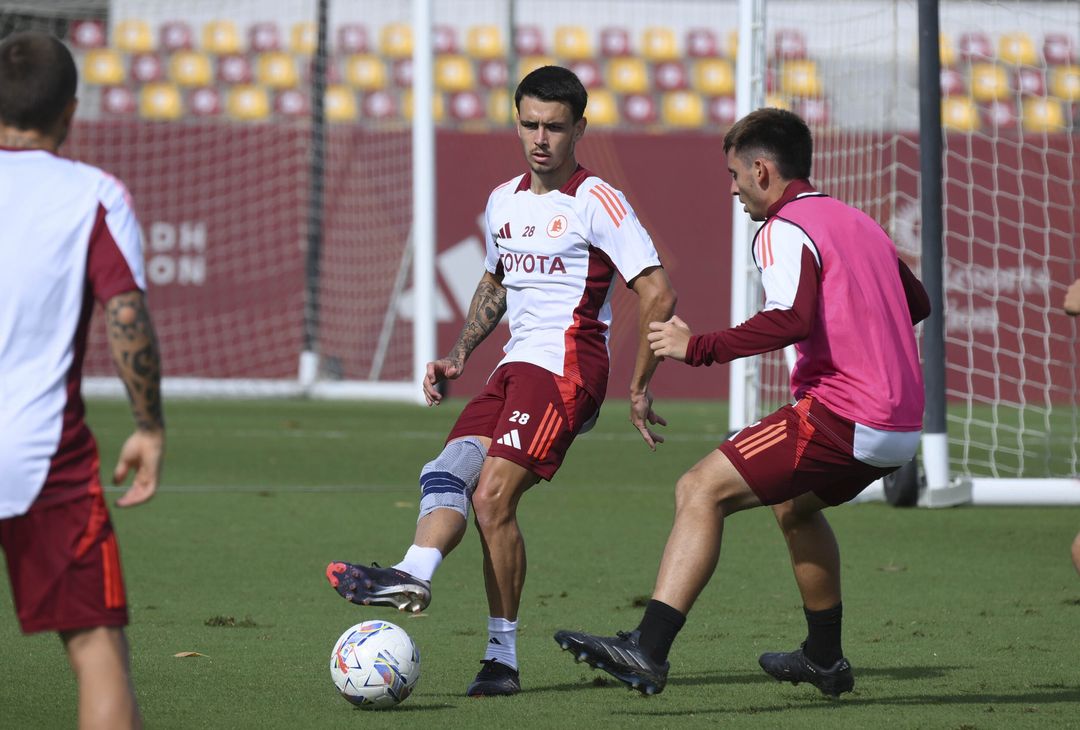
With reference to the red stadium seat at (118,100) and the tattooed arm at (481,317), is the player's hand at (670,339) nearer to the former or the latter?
the tattooed arm at (481,317)

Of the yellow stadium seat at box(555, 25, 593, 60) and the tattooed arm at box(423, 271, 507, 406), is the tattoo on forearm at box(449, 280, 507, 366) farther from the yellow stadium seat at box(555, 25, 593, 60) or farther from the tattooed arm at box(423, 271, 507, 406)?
the yellow stadium seat at box(555, 25, 593, 60)

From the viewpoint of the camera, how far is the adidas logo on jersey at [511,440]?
5.20 metres

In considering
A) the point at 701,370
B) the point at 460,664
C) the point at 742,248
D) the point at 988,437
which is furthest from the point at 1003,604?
the point at 701,370

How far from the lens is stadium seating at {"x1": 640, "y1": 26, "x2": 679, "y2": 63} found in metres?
21.7

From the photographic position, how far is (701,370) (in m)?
18.5

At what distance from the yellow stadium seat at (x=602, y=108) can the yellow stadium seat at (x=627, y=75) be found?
16.0 inches

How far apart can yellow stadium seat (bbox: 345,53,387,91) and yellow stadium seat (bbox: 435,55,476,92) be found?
0.82 meters

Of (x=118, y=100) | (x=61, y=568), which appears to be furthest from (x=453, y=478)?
(x=118, y=100)

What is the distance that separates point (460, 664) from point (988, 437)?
32.1 ft

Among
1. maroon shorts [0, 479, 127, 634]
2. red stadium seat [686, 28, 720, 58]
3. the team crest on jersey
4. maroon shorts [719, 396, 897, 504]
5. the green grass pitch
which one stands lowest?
the green grass pitch

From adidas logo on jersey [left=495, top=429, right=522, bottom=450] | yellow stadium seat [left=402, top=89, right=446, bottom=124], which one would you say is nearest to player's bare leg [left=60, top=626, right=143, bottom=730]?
adidas logo on jersey [left=495, top=429, right=522, bottom=450]

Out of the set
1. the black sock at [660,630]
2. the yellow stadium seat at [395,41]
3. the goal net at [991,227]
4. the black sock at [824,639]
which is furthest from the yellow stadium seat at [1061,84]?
the black sock at [660,630]

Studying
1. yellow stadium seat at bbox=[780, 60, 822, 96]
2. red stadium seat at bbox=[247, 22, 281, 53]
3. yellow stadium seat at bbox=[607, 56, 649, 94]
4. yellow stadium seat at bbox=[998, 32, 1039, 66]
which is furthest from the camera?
yellow stadium seat at bbox=[998, 32, 1039, 66]

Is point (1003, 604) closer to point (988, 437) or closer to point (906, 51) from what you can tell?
point (988, 437)
